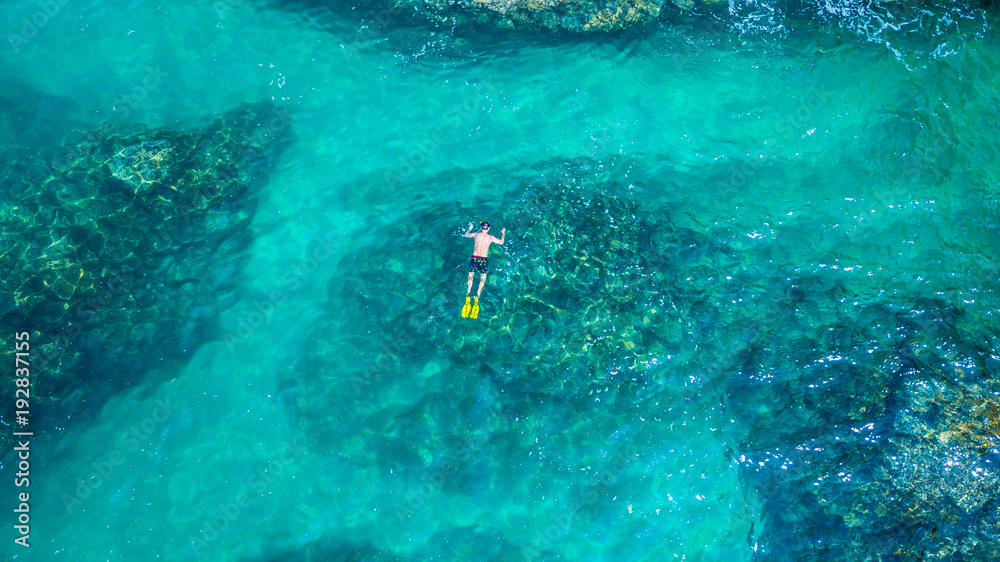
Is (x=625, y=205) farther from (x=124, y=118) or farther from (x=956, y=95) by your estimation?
(x=124, y=118)

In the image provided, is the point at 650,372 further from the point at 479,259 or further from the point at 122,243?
the point at 122,243

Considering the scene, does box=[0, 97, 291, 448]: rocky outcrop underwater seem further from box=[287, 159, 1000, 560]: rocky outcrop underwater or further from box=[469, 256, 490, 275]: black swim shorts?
box=[469, 256, 490, 275]: black swim shorts

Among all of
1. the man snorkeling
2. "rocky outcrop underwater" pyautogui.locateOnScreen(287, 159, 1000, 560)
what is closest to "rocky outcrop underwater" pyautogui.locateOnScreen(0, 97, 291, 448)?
"rocky outcrop underwater" pyautogui.locateOnScreen(287, 159, 1000, 560)

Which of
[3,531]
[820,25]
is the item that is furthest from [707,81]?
[3,531]

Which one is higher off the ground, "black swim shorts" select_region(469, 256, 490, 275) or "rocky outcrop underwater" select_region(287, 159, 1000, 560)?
"black swim shorts" select_region(469, 256, 490, 275)

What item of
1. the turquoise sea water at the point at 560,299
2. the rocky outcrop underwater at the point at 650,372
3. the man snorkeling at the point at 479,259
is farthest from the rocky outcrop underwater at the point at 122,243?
the man snorkeling at the point at 479,259

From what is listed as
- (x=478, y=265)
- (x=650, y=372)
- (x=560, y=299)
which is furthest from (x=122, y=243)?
(x=650, y=372)

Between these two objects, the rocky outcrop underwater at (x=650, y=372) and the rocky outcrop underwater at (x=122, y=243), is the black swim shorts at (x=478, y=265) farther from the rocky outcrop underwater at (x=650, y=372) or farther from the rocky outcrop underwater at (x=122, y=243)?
the rocky outcrop underwater at (x=122, y=243)
